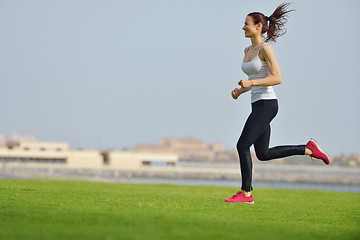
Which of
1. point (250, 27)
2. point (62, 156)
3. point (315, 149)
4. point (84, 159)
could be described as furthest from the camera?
point (84, 159)

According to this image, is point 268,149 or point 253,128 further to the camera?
point 268,149

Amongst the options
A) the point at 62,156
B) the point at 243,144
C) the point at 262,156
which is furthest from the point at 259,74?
the point at 62,156

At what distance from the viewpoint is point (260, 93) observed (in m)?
7.12

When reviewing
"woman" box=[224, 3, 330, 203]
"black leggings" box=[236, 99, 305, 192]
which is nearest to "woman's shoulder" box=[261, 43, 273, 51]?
"woman" box=[224, 3, 330, 203]

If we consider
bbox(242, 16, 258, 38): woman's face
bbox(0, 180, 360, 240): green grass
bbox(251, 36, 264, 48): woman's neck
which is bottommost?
bbox(0, 180, 360, 240): green grass

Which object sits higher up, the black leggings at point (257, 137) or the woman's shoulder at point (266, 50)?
the woman's shoulder at point (266, 50)

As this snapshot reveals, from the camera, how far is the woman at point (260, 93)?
22.8 ft

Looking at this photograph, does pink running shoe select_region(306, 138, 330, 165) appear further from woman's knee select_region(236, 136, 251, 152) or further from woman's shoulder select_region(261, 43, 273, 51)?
woman's shoulder select_region(261, 43, 273, 51)

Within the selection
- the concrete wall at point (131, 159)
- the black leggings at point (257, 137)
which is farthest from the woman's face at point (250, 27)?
the concrete wall at point (131, 159)

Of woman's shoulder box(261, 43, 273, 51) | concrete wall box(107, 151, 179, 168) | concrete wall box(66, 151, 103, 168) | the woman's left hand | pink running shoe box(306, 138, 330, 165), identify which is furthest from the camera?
concrete wall box(107, 151, 179, 168)

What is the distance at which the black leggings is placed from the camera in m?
6.95

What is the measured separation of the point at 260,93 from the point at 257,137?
593 millimetres

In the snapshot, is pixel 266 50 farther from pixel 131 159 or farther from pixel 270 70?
pixel 131 159

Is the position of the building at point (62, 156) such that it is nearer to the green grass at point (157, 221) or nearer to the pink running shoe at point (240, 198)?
the pink running shoe at point (240, 198)
